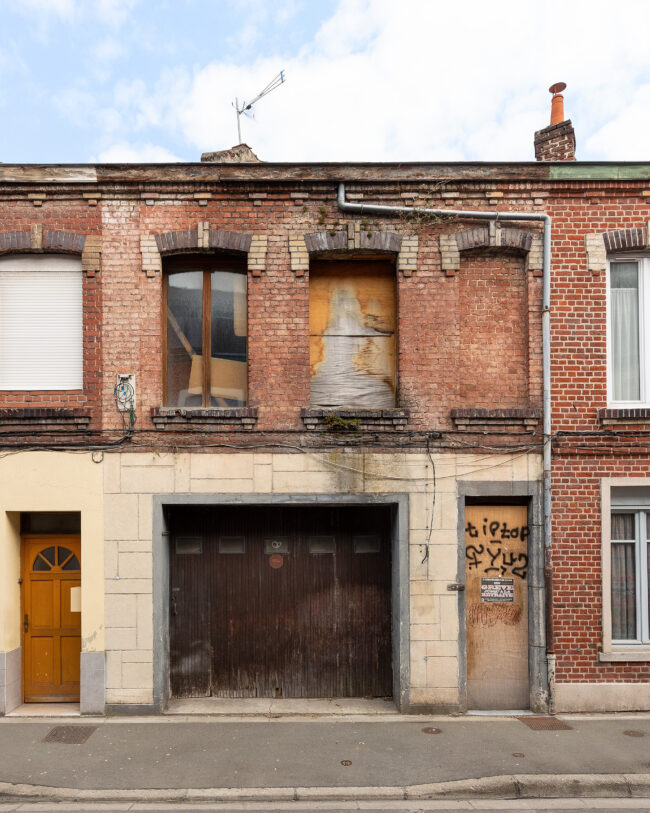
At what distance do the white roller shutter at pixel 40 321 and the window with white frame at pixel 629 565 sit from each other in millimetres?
7414

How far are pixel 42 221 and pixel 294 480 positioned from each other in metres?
4.74

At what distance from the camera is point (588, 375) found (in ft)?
27.4

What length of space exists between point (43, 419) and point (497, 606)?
21.0 ft

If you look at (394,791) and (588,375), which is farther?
(588,375)

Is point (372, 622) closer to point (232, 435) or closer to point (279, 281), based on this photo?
point (232, 435)

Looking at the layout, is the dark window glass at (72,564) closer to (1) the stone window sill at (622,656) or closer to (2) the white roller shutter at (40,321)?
(2) the white roller shutter at (40,321)

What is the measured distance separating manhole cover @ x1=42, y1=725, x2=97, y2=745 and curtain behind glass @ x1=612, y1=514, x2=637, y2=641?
6723 millimetres

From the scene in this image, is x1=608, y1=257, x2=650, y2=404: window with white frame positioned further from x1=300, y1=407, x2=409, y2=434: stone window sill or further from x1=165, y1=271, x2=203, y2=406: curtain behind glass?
x1=165, y1=271, x2=203, y2=406: curtain behind glass

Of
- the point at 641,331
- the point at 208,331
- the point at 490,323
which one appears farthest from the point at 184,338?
the point at 641,331

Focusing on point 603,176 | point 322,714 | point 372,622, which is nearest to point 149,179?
point 603,176

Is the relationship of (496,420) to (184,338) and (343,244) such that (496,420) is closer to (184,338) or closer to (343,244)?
(343,244)

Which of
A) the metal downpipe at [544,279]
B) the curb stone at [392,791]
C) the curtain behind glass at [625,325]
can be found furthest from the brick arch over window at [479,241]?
the curb stone at [392,791]

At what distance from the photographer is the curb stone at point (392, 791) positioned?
239 inches

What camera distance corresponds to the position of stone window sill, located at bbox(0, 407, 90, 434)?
8148 mm
